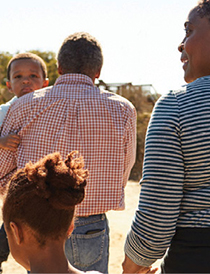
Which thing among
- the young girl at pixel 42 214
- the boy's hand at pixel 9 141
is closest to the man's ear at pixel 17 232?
the young girl at pixel 42 214

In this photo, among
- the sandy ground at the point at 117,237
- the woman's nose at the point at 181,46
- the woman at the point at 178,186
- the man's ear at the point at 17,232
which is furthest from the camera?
the sandy ground at the point at 117,237

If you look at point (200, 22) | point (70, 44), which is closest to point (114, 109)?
point (70, 44)

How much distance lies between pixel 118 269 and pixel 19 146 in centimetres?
325

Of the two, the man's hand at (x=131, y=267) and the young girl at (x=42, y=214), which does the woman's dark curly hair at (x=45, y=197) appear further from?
the man's hand at (x=131, y=267)

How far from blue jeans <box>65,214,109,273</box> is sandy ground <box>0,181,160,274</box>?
2.72m

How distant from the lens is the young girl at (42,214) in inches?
67.3

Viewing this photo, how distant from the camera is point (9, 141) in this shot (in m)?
2.62

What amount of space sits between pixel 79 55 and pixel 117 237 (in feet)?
14.7

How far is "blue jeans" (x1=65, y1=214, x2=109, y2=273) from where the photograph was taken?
2588 mm

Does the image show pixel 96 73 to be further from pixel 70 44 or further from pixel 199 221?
pixel 199 221

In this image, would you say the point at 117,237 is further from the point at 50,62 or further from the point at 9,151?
the point at 50,62

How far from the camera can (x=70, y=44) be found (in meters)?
2.78

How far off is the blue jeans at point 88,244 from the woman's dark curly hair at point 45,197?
0.82m

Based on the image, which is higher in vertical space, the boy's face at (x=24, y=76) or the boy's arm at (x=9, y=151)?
the boy's face at (x=24, y=76)
